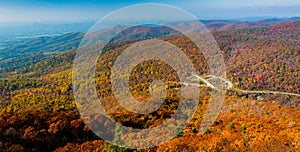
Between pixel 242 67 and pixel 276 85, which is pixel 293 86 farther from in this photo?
pixel 242 67

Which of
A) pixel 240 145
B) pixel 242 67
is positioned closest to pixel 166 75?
pixel 242 67

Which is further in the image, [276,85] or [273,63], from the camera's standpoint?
[273,63]

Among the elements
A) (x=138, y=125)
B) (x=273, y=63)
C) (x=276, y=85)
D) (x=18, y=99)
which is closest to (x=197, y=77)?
(x=276, y=85)

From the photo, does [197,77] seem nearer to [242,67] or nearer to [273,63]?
[242,67]

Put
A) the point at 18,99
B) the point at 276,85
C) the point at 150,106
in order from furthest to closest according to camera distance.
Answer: the point at 276,85 → the point at 18,99 → the point at 150,106

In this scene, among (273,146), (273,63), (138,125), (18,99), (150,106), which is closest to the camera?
(273,146)

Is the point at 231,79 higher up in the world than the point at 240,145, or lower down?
lower down
